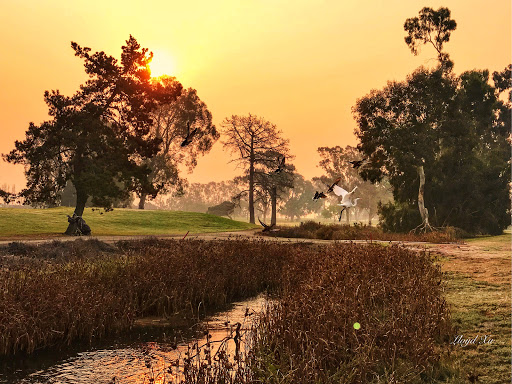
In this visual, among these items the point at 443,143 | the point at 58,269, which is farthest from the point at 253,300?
the point at 443,143

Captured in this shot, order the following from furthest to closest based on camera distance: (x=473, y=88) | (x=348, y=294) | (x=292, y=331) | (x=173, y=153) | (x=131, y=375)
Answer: (x=173, y=153), (x=473, y=88), (x=348, y=294), (x=131, y=375), (x=292, y=331)

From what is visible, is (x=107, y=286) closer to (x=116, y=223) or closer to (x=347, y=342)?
(x=347, y=342)

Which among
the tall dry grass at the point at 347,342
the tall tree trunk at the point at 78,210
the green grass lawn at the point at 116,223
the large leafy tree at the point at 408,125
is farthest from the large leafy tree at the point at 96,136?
the tall dry grass at the point at 347,342

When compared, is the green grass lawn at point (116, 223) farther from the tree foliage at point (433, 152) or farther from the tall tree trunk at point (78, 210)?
the tree foliage at point (433, 152)

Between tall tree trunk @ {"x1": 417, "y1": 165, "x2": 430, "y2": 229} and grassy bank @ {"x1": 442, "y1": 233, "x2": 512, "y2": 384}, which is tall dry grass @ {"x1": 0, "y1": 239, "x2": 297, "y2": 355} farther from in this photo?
tall tree trunk @ {"x1": 417, "y1": 165, "x2": 430, "y2": 229}

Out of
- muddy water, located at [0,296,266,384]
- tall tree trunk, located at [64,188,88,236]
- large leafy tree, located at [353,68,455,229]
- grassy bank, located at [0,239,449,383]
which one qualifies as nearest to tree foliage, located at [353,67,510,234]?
large leafy tree, located at [353,68,455,229]

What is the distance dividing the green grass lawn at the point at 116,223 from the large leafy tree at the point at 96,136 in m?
4.11

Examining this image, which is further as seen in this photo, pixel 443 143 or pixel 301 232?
pixel 443 143

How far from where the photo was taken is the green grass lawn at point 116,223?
32.5 meters

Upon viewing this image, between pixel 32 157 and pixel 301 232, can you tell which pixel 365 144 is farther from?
pixel 32 157

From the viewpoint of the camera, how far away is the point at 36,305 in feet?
30.7

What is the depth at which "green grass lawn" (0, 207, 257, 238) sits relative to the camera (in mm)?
32469

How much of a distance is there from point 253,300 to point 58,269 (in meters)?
5.39

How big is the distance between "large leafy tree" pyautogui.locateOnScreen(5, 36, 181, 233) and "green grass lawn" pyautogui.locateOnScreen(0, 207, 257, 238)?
4.11 m
